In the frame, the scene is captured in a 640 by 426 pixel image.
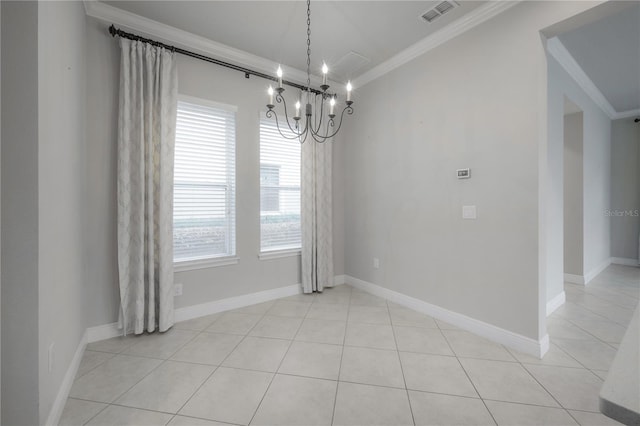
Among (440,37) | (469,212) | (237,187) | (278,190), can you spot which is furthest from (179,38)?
(469,212)

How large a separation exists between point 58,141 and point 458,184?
316 centimetres

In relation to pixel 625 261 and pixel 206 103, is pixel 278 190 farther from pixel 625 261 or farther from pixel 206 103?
pixel 625 261

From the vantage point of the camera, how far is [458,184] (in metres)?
2.67

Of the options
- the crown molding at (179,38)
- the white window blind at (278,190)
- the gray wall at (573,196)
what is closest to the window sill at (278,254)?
the white window blind at (278,190)

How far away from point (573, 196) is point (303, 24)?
4431mm

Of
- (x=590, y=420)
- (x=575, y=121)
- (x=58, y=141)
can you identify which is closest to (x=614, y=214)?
(x=575, y=121)

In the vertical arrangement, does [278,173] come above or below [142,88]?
below

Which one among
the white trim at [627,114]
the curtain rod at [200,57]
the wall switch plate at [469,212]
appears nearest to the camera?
the curtain rod at [200,57]

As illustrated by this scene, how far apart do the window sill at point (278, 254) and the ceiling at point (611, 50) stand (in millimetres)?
3824

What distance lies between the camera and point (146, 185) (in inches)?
100

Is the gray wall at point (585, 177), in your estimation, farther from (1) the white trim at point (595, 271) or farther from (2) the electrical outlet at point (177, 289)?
(2) the electrical outlet at point (177, 289)

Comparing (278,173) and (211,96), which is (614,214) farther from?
(211,96)

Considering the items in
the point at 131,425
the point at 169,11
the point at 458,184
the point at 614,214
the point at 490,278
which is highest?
the point at 169,11

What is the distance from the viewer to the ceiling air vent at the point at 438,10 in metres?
2.35
